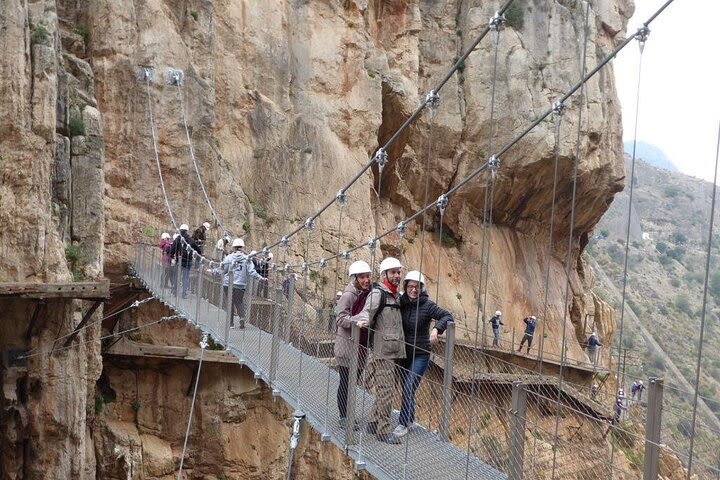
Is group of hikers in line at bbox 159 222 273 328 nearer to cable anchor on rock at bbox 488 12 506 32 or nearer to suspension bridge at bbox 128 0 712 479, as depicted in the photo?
suspension bridge at bbox 128 0 712 479

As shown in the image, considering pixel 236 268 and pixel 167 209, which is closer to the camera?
pixel 236 268

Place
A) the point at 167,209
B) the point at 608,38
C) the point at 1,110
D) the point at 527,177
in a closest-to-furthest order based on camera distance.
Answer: the point at 1,110 → the point at 167,209 → the point at 527,177 → the point at 608,38

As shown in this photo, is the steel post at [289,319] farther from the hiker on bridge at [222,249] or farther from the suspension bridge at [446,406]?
the hiker on bridge at [222,249]

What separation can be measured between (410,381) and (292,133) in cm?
1066

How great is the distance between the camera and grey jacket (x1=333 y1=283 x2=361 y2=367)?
431cm

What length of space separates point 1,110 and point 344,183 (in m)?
6.86

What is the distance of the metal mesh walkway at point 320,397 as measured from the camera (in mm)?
3848

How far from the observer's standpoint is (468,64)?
59.7 feet

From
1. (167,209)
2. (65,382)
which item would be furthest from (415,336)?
(167,209)

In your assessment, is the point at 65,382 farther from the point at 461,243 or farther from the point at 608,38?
the point at 608,38

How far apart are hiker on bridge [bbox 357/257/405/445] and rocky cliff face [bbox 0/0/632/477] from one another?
1463mm

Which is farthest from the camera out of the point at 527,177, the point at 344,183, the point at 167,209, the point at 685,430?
the point at 527,177

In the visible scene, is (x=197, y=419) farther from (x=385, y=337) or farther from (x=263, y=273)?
(x=385, y=337)

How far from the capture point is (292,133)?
14.3m
